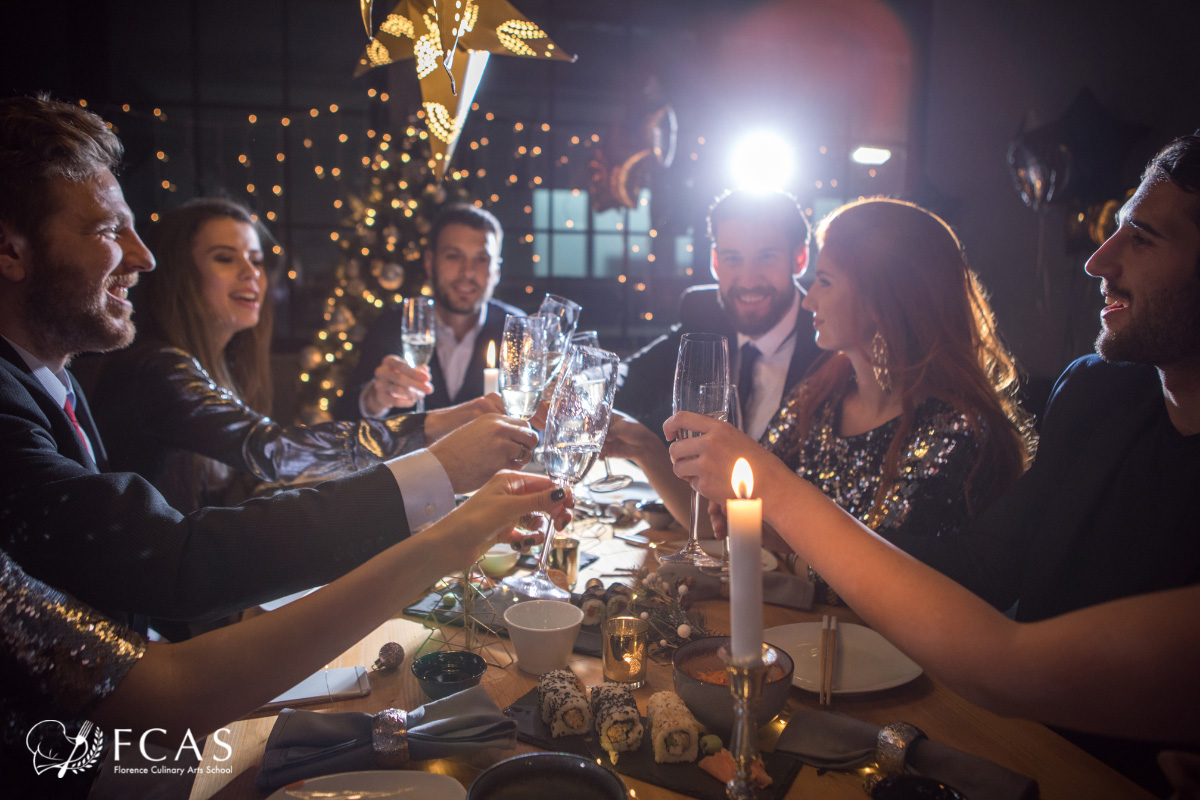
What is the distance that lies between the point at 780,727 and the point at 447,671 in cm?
45

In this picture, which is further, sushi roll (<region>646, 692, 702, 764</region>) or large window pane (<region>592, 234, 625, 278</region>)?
large window pane (<region>592, 234, 625, 278</region>)

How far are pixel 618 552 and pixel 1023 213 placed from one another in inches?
153

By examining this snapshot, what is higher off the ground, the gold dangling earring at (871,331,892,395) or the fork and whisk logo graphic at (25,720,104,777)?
the gold dangling earring at (871,331,892,395)

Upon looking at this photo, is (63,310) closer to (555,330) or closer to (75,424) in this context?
(75,424)

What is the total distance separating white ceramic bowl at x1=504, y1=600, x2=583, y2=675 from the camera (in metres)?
1.05

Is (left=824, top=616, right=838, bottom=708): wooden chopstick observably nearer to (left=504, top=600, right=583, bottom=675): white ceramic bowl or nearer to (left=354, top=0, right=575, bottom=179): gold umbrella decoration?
(left=504, top=600, right=583, bottom=675): white ceramic bowl

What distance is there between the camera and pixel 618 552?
5.49 feet

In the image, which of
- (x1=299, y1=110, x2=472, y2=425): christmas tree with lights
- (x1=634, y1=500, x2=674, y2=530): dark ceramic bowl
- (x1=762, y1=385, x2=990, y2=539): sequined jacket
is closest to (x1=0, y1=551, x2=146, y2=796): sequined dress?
(x1=634, y1=500, x2=674, y2=530): dark ceramic bowl

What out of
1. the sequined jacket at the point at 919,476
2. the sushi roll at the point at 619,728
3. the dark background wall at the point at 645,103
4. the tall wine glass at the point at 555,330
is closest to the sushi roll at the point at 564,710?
the sushi roll at the point at 619,728

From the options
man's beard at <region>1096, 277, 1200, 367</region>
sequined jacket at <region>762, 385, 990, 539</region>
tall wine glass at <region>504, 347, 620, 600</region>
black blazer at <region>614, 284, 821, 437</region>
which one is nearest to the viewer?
man's beard at <region>1096, 277, 1200, 367</region>

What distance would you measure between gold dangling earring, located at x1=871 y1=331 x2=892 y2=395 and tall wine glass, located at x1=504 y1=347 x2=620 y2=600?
850 millimetres

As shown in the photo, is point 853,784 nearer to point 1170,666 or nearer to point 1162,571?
point 1170,666

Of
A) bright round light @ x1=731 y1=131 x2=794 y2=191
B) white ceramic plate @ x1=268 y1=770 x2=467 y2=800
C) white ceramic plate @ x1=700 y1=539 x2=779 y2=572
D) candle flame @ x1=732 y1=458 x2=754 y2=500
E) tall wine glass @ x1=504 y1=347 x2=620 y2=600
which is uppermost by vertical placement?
bright round light @ x1=731 y1=131 x2=794 y2=191

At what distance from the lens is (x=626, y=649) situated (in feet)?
3.42
